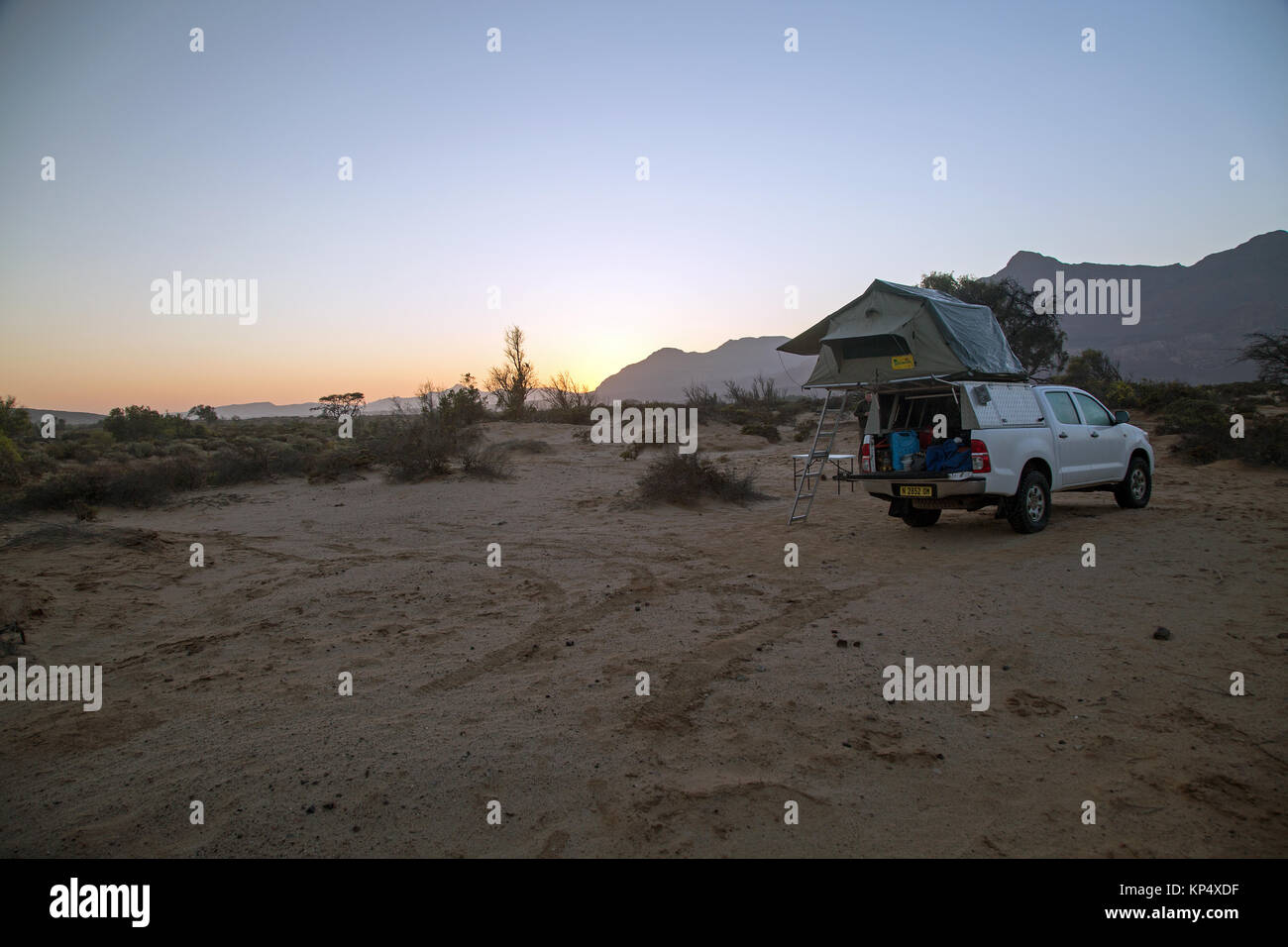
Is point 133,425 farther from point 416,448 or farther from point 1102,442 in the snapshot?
point 1102,442

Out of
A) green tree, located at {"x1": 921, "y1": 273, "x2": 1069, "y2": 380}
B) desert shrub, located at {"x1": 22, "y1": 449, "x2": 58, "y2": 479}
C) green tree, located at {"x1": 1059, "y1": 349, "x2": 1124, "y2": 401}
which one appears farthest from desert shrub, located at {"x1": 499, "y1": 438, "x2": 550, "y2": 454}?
green tree, located at {"x1": 1059, "y1": 349, "x2": 1124, "y2": 401}

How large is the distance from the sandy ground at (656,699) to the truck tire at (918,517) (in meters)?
0.75

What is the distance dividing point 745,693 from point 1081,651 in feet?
8.28

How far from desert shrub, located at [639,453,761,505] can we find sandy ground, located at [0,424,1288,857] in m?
3.39

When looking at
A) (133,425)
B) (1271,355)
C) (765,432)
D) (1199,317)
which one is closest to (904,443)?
(1271,355)

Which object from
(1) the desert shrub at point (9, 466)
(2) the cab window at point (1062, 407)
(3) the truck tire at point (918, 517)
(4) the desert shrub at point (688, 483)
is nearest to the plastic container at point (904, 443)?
(3) the truck tire at point (918, 517)

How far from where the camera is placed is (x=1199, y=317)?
231ft

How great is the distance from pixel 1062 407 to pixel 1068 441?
22.8 inches

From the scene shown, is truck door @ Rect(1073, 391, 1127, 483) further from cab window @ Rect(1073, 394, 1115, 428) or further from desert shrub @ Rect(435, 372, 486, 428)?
desert shrub @ Rect(435, 372, 486, 428)

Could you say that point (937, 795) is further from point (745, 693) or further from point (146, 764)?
point (146, 764)

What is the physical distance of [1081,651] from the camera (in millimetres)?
4812

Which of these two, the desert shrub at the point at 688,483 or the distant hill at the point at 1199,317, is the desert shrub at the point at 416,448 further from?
the distant hill at the point at 1199,317
